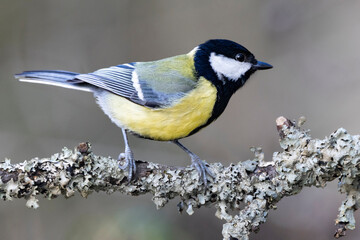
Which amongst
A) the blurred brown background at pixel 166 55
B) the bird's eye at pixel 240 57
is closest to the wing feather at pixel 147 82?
the bird's eye at pixel 240 57

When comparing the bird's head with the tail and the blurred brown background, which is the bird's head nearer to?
the tail

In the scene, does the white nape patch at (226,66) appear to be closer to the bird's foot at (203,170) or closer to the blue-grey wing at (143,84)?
the blue-grey wing at (143,84)

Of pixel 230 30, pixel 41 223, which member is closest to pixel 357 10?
pixel 230 30

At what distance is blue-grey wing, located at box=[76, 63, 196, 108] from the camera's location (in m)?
2.24

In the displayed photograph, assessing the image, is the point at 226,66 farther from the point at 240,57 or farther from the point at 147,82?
the point at 147,82

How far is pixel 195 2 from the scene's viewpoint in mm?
4074

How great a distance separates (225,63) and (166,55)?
1730 millimetres

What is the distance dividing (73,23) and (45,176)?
8.39ft

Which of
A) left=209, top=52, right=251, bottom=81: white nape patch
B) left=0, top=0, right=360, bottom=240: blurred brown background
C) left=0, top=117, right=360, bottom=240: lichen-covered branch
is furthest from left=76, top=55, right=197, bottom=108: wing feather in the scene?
left=0, top=0, right=360, bottom=240: blurred brown background

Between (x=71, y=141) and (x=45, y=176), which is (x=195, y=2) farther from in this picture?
(x=45, y=176)

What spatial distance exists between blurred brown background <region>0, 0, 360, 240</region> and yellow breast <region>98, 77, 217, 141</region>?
91 centimetres

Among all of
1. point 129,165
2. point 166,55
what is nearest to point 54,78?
point 129,165

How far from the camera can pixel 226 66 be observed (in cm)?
238

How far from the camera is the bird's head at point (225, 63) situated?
7.75 feet
